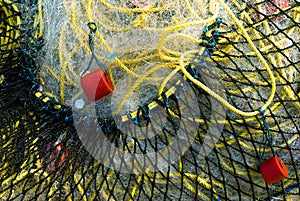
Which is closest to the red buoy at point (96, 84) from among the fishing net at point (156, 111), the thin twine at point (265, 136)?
the fishing net at point (156, 111)

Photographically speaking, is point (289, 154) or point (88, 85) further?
point (289, 154)

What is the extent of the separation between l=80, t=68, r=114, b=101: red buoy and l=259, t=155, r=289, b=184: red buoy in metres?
0.74

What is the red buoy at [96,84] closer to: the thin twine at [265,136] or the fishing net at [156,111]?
the fishing net at [156,111]

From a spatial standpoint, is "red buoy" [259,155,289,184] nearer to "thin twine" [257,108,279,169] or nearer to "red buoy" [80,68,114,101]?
"thin twine" [257,108,279,169]

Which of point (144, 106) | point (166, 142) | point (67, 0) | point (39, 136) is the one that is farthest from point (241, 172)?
point (67, 0)

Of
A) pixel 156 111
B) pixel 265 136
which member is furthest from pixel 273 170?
pixel 156 111

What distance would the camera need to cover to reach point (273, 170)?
1733 mm

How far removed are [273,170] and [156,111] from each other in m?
0.55

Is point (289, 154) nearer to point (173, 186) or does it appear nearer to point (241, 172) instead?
point (241, 172)

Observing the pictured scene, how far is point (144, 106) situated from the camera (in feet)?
6.01

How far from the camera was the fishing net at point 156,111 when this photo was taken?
6.03 ft

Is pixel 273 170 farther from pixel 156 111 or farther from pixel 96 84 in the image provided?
pixel 96 84

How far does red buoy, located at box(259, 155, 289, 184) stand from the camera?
1725mm

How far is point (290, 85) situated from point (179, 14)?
59 cm
